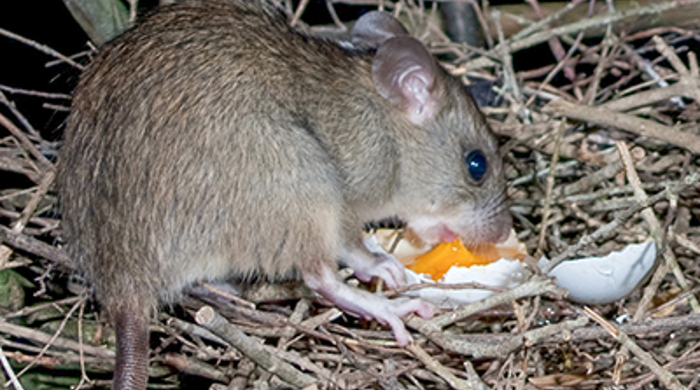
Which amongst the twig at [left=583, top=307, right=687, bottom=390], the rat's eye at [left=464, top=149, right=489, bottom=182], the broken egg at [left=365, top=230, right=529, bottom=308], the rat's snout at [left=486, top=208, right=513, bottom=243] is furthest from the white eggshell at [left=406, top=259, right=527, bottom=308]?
the twig at [left=583, top=307, right=687, bottom=390]

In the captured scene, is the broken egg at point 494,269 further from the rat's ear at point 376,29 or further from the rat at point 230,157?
the rat's ear at point 376,29

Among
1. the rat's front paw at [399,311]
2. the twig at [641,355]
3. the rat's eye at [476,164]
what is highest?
the rat's eye at [476,164]

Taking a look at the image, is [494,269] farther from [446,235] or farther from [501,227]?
[446,235]

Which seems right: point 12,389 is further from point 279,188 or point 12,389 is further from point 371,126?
point 371,126

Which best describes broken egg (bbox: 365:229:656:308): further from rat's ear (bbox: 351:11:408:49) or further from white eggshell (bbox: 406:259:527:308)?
rat's ear (bbox: 351:11:408:49)

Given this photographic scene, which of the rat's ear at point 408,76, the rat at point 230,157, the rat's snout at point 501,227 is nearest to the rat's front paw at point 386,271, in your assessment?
the rat at point 230,157

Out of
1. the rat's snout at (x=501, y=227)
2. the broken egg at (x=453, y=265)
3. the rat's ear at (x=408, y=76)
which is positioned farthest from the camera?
the rat's snout at (x=501, y=227)

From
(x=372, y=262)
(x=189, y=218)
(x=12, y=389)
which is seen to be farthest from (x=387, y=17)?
→ (x=12, y=389)
